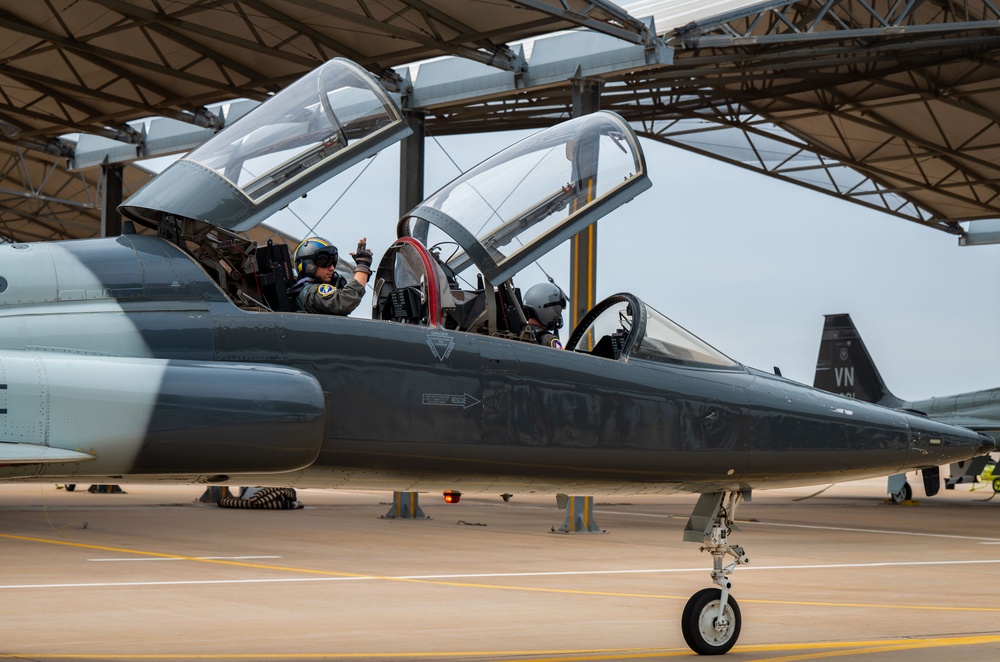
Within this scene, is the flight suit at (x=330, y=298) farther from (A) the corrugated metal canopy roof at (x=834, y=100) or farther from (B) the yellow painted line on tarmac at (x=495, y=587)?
(A) the corrugated metal canopy roof at (x=834, y=100)

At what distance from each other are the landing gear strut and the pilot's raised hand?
10.1 ft

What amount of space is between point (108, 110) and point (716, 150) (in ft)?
48.8

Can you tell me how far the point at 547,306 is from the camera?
353 inches

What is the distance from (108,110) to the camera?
25.4 meters

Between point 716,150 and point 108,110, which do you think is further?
point 716,150

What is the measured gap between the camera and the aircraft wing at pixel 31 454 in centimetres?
519

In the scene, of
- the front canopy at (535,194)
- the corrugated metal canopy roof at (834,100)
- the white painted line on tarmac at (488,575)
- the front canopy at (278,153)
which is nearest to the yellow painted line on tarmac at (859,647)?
the front canopy at (535,194)

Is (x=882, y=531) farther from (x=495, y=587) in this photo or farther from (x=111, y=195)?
(x=111, y=195)

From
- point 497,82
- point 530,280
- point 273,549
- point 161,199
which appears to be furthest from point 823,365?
point 161,199

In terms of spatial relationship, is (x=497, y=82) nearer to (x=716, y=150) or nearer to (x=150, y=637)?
(x=716, y=150)

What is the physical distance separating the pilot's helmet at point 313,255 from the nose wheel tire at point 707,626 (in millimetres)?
3598

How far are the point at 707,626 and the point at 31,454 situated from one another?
5042 millimetres

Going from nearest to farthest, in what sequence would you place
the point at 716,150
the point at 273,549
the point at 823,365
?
1. the point at 273,549
2. the point at 716,150
3. the point at 823,365

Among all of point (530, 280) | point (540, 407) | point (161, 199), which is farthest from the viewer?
point (530, 280)
